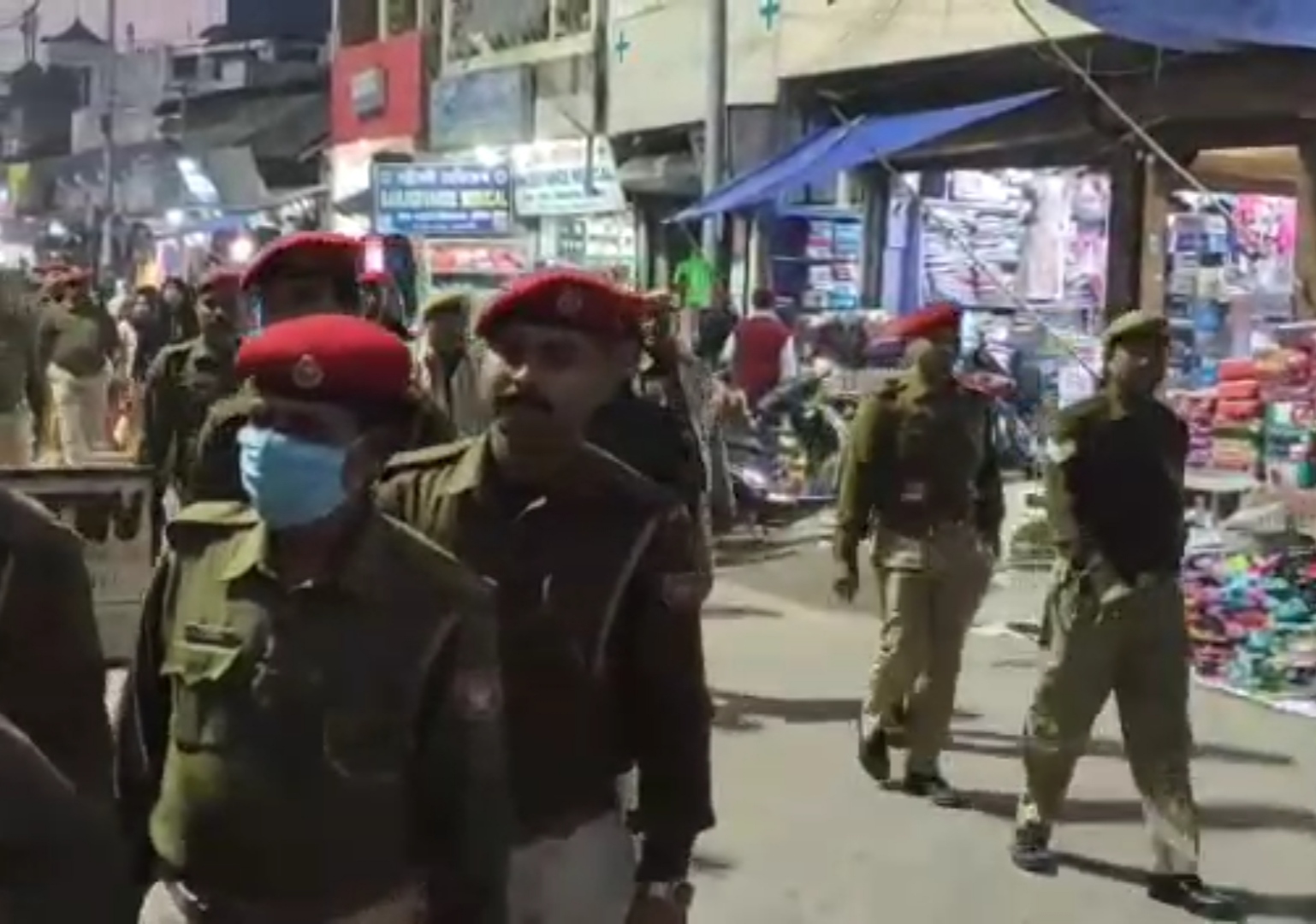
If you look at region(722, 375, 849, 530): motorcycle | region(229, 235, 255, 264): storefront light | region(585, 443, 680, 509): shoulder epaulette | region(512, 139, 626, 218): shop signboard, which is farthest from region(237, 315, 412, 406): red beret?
region(229, 235, 255, 264): storefront light

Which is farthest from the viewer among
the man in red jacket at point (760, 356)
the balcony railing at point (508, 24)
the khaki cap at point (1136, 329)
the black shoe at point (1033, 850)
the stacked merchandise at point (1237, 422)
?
the balcony railing at point (508, 24)

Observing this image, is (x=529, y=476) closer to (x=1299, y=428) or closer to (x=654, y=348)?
(x=654, y=348)

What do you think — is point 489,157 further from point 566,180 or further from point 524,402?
point 524,402

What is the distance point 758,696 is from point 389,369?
802 cm

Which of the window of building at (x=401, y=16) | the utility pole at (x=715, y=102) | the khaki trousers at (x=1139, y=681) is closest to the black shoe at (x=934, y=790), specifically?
the khaki trousers at (x=1139, y=681)

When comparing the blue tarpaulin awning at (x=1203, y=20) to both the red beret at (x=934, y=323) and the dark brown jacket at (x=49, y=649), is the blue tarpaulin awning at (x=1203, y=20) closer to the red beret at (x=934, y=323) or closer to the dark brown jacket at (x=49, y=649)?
the red beret at (x=934, y=323)

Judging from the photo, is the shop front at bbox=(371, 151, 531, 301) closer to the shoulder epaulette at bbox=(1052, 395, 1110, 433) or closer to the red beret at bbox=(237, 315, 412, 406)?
the shoulder epaulette at bbox=(1052, 395, 1110, 433)

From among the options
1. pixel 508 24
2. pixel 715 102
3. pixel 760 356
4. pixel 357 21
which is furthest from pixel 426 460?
pixel 357 21

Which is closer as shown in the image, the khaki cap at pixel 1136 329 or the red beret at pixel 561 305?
the red beret at pixel 561 305

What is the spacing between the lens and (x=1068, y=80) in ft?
57.8

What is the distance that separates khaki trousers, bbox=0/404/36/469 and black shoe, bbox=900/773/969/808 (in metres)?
5.13

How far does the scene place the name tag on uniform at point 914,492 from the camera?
8.95 metres

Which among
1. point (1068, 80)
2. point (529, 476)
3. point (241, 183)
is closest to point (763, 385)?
point (1068, 80)

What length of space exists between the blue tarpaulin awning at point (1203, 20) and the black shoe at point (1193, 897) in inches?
209
